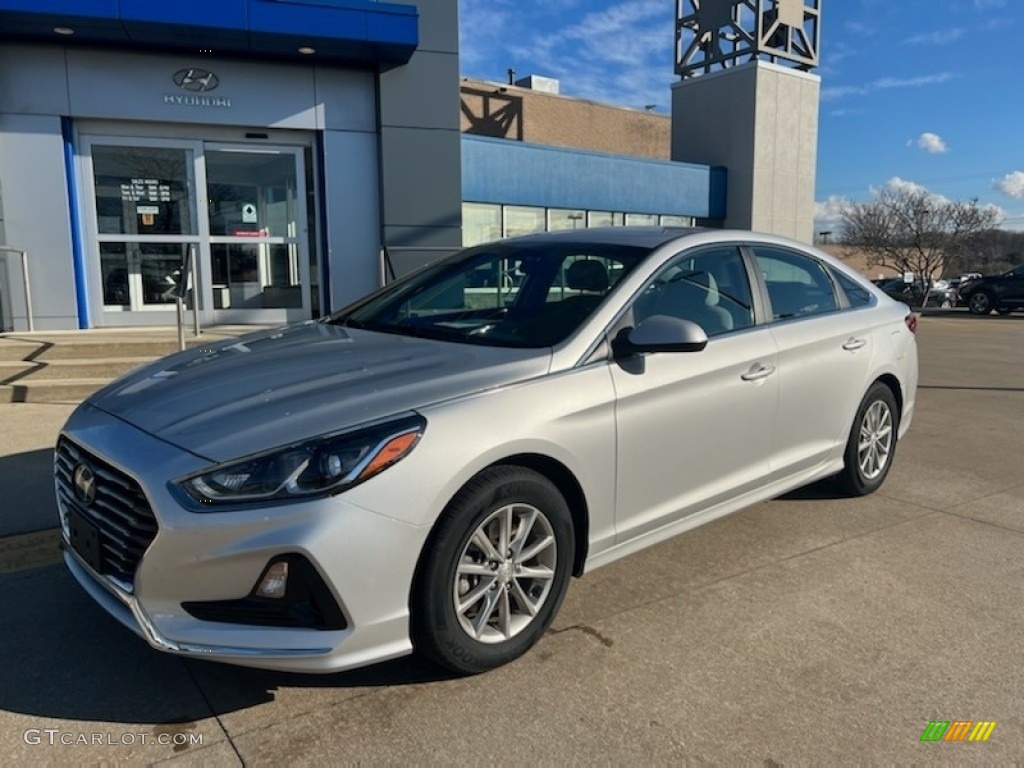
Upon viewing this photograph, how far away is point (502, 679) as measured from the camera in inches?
112

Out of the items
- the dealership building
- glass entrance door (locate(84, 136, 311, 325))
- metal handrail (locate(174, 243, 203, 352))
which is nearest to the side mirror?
metal handrail (locate(174, 243, 203, 352))

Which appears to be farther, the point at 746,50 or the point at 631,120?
the point at 631,120

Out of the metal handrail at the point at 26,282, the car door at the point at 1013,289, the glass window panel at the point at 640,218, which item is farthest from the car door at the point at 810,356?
the car door at the point at 1013,289

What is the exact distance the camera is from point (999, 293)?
82.8 ft

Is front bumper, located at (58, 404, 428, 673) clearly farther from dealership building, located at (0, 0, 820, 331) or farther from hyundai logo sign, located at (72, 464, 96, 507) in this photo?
dealership building, located at (0, 0, 820, 331)

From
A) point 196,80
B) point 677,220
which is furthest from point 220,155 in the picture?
point 677,220

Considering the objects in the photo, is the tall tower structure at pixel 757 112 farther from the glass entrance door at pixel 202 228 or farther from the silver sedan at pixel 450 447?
the silver sedan at pixel 450 447

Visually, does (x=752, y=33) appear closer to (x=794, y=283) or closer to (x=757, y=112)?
(x=757, y=112)

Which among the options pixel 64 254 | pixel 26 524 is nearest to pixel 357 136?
pixel 64 254

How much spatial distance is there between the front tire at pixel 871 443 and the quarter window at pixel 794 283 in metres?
0.67

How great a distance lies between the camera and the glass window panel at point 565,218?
59.8ft

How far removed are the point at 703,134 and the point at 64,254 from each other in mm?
16990

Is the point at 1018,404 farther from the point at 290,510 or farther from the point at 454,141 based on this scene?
the point at 290,510

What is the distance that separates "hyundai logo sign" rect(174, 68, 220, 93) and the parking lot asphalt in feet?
25.6
